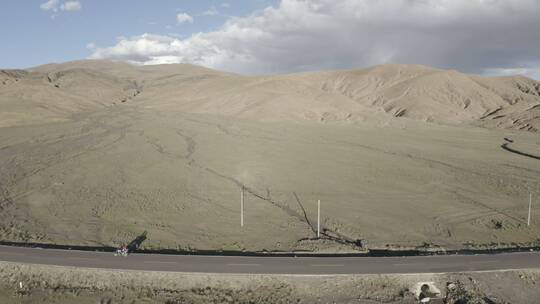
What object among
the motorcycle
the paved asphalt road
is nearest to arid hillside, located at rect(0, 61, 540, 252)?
the paved asphalt road

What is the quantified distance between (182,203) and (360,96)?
113m

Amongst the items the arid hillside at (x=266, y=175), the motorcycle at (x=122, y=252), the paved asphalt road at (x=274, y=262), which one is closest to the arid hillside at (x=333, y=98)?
the arid hillside at (x=266, y=175)

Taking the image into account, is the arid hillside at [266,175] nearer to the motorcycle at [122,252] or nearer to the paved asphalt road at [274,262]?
the paved asphalt road at [274,262]

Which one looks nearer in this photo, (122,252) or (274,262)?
(274,262)

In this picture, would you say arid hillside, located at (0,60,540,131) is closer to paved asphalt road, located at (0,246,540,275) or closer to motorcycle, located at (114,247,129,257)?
paved asphalt road, located at (0,246,540,275)

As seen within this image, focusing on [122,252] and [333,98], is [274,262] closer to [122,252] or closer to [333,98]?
[122,252]

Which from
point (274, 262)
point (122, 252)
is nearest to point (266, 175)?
point (274, 262)

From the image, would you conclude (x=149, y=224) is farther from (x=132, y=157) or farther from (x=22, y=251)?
(x=132, y=157)

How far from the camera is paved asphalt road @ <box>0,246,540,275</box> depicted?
2462 cm

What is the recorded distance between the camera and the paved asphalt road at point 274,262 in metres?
24.6

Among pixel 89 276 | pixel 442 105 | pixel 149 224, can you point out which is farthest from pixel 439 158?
pixel 442 105

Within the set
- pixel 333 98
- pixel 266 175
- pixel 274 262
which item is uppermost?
pixel 333 98

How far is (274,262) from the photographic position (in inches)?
1016

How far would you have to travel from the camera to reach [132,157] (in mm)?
56969
